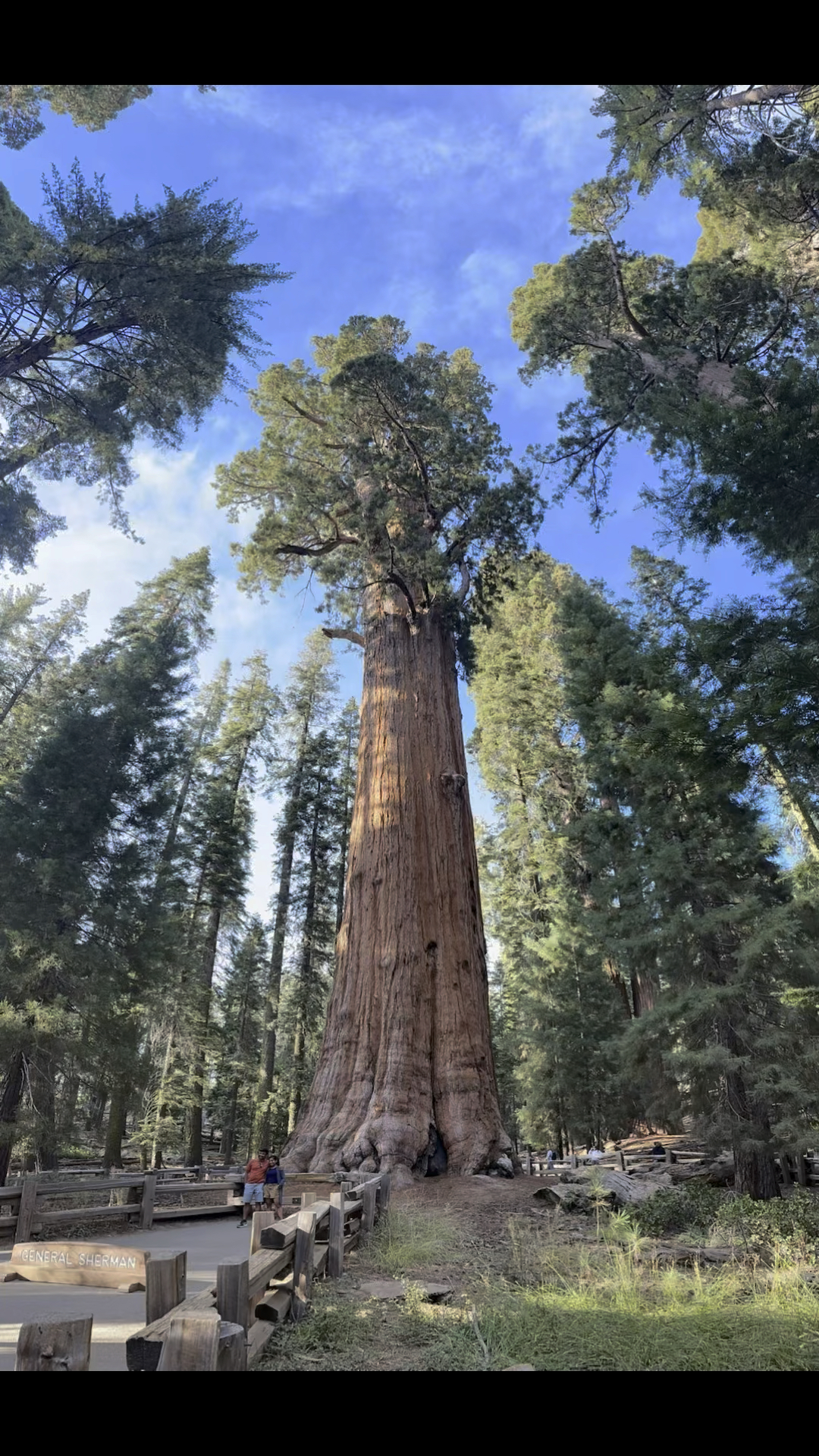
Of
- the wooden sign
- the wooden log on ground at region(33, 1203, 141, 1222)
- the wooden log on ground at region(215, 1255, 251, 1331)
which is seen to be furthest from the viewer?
the wooden log on ground at region(33, 1203, 141, 1222)

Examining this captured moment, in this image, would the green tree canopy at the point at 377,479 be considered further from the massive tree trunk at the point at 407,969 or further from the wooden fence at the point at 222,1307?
the wooden fence at the point at 222,1307

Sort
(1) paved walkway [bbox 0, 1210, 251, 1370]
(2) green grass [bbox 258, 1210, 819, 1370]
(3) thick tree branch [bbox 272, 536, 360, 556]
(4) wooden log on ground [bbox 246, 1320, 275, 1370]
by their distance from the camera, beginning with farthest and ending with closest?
(3) thick tree branch [bbox 272, 536, 360, 556], (1) paved walkway [bbox 0, 1210, 251, 1370], (2) green grass [bbox 258, 1210, 819, 1370], (4) wooden log on ground [bbox 246, 1320, 275, 1370]

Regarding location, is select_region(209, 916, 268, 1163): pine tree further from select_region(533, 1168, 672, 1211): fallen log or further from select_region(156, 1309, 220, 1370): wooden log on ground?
select_region(156, 1309, 220, 1370): wooden log on ground

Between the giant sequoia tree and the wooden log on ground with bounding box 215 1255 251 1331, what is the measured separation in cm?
669

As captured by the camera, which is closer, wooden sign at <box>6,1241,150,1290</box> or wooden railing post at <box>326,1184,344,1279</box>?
wooden sign at <box>6,1241,150,1290</box>

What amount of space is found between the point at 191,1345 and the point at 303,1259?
243 centimetres

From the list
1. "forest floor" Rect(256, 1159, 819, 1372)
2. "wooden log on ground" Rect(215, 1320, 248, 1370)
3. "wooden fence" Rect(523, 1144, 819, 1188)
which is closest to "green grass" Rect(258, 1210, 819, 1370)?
"forest floor" Rect(256, 1159, 819, 1372)

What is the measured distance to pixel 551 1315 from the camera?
4.06 metres

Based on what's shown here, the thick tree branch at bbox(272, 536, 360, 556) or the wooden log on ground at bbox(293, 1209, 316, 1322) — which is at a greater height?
the thick tree branch at bbox(272, 536, 360, 556)

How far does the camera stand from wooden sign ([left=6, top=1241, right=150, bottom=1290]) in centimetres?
490

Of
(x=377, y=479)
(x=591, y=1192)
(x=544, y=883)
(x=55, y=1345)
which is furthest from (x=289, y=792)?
(x=55, y=1345)

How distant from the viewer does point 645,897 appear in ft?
37.6
